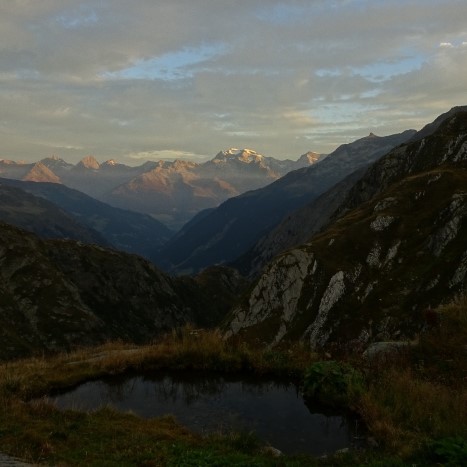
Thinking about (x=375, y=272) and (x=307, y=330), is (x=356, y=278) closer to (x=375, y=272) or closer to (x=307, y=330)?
(x=375, y=272)

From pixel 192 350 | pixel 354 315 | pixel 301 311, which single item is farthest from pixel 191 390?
pixel 301 311

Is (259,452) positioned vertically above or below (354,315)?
above

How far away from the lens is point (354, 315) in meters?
53.5

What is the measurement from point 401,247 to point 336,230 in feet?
41.6

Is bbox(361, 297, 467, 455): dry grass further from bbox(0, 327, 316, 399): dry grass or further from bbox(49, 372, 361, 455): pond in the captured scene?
bbox(0, 327, 316, 399): dry grass

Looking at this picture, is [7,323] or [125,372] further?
[7,323]

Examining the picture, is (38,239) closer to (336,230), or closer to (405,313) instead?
(336,230)

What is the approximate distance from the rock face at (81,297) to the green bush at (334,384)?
6416 cm

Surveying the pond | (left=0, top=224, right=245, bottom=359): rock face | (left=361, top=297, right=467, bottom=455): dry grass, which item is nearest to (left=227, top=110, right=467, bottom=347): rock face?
(left=361, top=297, right=467, bottom=455): dry grass

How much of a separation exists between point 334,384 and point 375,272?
143ft

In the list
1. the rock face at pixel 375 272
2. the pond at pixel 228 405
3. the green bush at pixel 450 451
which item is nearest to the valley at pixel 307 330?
the green bush at pixel 450 451

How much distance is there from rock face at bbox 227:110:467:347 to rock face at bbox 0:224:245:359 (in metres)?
29.6

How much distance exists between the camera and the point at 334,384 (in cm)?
1723

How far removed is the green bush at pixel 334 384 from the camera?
1661cm
